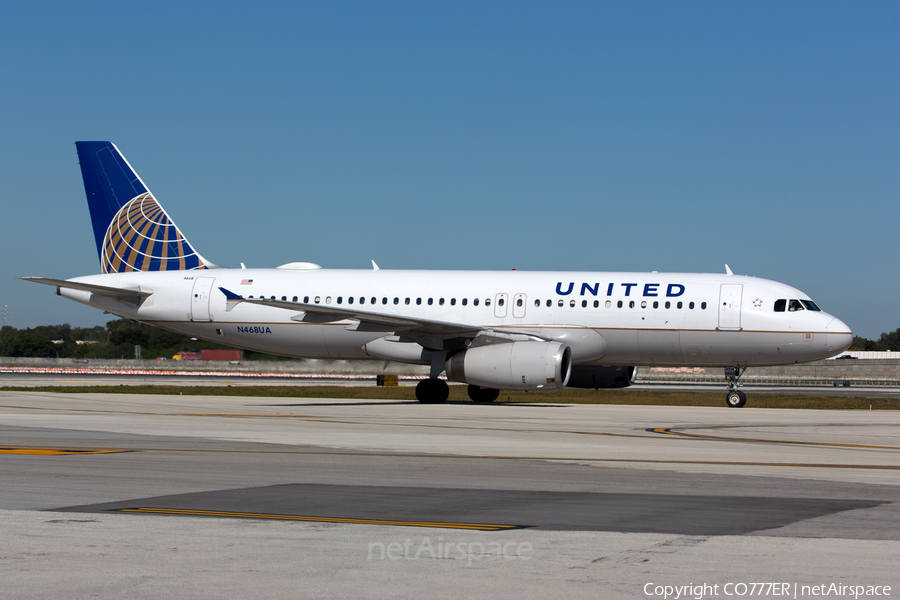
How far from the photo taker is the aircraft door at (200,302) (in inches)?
1256

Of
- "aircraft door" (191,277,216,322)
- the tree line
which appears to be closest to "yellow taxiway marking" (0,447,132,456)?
"aircraft door" (191,277,216,322)

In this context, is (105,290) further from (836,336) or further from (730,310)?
(836,336)

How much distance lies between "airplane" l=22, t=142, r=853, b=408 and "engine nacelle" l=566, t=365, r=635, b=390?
0.05 m

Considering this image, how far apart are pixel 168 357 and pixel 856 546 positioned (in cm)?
6255

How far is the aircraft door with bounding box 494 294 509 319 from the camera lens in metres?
29.7

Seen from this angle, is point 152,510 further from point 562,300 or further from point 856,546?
point 562,300

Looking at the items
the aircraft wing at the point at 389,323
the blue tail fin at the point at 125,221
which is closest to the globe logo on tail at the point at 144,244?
the blue tail fin at the point at 125,221

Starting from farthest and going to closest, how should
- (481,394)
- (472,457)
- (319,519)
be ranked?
(481,394)
(472,457)
(319,519)

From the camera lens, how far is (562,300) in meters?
29.2

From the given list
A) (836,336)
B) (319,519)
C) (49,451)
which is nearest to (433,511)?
(319,519)

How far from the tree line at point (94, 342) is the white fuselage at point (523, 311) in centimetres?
3118

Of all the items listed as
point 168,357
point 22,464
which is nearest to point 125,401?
point 22,464

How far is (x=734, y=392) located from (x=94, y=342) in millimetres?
73959

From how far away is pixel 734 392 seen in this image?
29.2 metres
